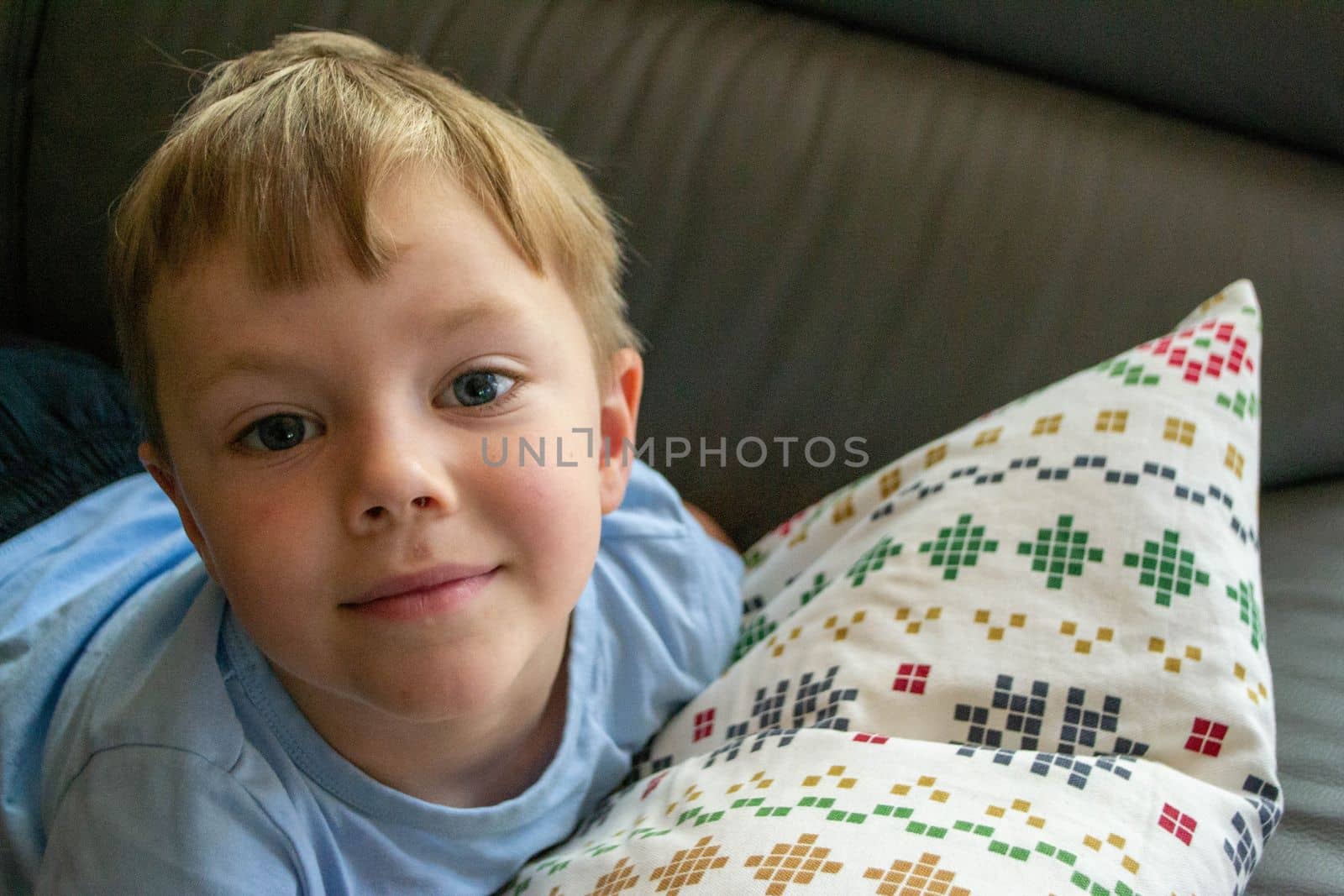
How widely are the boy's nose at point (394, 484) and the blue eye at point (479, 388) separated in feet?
0.13

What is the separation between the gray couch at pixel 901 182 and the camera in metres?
0.92

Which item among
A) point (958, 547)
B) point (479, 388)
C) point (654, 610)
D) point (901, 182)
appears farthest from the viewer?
point (901, 182)

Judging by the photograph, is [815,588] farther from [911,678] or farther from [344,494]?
[344,494]

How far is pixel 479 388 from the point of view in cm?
62

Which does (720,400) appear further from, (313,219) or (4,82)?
(4,82)

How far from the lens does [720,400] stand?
100 cm

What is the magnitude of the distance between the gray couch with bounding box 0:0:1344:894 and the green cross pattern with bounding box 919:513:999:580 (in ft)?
0.77

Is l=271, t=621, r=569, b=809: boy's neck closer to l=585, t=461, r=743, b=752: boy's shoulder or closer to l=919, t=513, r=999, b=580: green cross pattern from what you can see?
l=585, t=461, r=743, b=752: boy's shoulder

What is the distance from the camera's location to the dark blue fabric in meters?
0.86

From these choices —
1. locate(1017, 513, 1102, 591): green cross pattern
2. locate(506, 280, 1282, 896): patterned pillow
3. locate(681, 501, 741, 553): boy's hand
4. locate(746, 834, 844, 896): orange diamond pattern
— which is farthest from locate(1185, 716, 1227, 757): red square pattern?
locate(681, 501, 741, 553): boy's hand

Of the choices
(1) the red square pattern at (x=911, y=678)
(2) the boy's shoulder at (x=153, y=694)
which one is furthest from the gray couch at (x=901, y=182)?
(2) the boy's shoulder at (x=153, y=694)

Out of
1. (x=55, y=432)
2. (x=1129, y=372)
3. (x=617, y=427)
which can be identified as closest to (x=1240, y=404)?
(x=1129, y=372)

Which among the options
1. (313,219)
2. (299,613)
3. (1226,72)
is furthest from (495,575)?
(1226,72)

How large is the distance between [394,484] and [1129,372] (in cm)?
50
